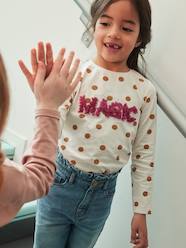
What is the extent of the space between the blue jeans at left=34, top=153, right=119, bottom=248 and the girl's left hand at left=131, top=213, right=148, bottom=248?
81mm

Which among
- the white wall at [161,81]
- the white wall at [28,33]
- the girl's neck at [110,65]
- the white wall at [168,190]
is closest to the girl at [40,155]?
the white wall at [161,81]

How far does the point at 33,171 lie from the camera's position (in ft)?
2.18

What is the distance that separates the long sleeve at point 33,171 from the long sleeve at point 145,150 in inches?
14.2

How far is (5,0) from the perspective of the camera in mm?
1799

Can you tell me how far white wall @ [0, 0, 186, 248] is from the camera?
1.11 metres

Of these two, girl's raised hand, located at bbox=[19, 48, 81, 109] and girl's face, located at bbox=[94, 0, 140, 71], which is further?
girl's face, located at bbox=[94, 0, 140, 71]

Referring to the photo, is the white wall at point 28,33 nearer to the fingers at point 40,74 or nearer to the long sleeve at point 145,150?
the long sleeve at point 145,150

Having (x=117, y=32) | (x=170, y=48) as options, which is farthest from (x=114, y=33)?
(x=170, y=48)

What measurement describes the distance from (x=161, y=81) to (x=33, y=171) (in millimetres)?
584

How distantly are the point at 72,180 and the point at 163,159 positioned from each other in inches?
13.6

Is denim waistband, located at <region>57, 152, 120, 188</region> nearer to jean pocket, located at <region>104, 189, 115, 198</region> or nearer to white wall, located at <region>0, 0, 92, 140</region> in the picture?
jean pocket, located at <region>104, 189, 115, 198</region>

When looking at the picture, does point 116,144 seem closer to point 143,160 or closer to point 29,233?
point 143,160

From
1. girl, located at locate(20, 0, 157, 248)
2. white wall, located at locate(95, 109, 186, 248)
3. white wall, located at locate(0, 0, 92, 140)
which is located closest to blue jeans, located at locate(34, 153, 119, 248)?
girl, located at locate(20, 0, 157, 248)

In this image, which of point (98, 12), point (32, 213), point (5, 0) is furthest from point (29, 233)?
point (5, 0)
